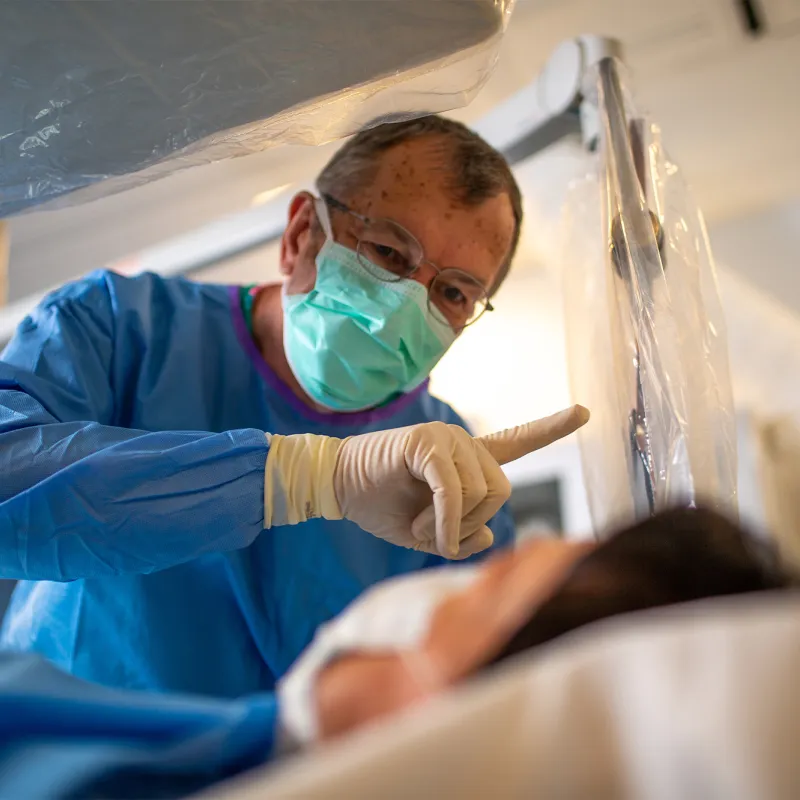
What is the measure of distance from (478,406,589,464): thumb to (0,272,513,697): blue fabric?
0.90 feet

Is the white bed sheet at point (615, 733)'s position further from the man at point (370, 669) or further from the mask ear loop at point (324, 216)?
the mask ear loop at point (324, 216)

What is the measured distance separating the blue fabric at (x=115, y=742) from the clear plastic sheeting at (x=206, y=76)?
54 cm

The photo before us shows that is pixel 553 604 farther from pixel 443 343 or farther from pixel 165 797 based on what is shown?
pixel 443 343

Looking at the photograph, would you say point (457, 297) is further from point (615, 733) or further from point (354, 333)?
point (615, 733)

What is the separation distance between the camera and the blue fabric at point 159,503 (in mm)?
838

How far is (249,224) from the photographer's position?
1.49 metres

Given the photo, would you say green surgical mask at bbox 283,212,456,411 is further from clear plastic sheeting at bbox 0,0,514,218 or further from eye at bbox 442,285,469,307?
clear plastic sheeting at bbox 0,0,514,218

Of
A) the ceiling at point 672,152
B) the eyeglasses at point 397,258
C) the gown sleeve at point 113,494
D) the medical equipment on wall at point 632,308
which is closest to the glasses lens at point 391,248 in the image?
the eyeglasses at point 397,258

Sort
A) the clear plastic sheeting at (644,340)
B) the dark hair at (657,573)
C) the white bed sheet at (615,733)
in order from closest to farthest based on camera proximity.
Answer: the white bed sheet at (615,733) < the dark hair at (657,573) < the clear plastic sheeting at (644,340)

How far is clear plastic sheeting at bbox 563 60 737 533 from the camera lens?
0.95 meters

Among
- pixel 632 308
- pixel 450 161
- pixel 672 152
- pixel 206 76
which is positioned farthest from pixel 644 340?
pixel 672 152

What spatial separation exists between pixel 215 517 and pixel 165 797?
0.46 metres

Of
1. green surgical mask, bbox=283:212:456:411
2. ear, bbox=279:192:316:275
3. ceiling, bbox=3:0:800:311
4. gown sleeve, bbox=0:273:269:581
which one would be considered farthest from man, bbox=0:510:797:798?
ceiling, bbox=3:0:800:311

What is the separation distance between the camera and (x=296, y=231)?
4.30ft
